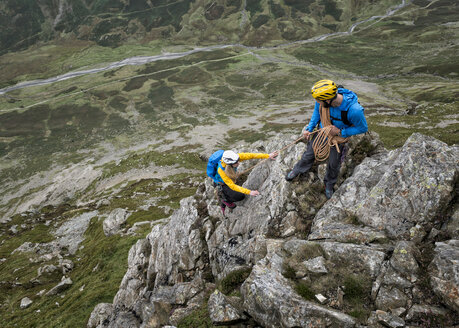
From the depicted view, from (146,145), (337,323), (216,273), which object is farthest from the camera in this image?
(146,145)

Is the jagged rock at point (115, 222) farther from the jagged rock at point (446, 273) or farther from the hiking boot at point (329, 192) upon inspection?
the jagged rock at point (446, 273)

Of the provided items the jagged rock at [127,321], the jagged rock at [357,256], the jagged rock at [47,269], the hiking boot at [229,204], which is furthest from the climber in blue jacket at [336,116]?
the jagged rock at [47,269]

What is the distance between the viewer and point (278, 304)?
9.58 m

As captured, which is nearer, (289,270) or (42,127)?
(289,270)

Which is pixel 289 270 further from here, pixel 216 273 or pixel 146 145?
pixel 146 145

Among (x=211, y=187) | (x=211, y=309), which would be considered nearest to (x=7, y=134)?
(x=211, y=187)

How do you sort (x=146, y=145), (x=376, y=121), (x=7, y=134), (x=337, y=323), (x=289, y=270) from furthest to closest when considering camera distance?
(x=7, y=134), (x=146, y=145), (x=376, y=121), (x=289, y=270), (x=337, y=323)

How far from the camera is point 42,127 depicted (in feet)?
456

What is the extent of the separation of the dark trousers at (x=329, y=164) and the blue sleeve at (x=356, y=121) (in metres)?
1.40

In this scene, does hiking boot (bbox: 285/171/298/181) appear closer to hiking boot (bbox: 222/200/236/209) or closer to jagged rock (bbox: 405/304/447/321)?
hiking boot (bbox: 222/200/236/209)

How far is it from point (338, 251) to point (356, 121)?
6006mm

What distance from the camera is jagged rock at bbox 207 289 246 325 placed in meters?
10.5

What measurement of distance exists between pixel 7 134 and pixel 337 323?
17576cm

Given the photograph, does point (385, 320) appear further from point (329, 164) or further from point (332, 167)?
point (329, 164)
